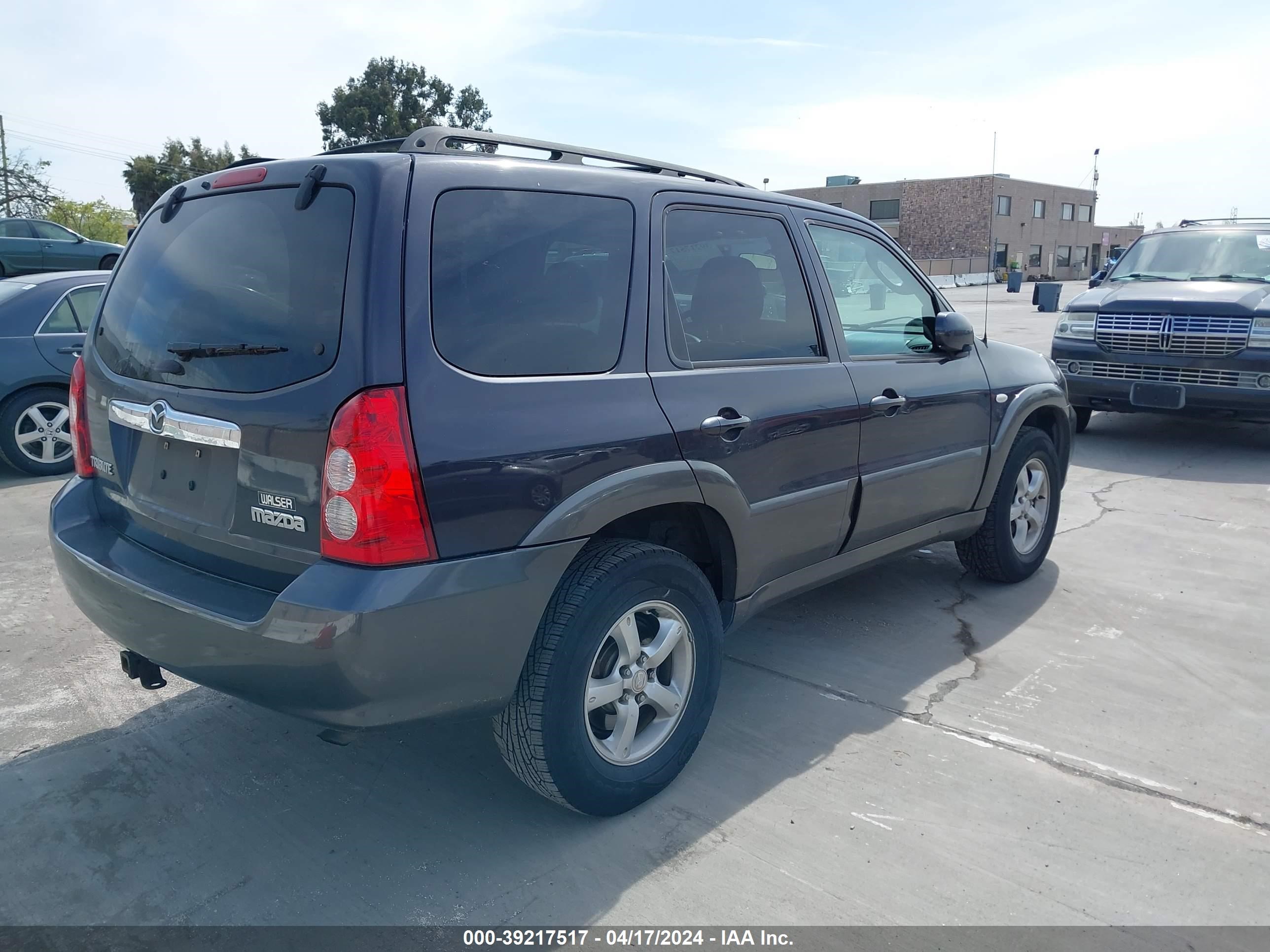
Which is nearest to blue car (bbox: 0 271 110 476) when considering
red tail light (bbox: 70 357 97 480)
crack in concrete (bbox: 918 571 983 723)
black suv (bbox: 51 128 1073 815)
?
red tail light (bbox: 70 357 97 480)

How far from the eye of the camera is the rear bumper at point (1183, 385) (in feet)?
25.7

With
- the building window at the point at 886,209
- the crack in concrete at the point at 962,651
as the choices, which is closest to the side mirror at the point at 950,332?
the crack in concrete at the point at 962,651

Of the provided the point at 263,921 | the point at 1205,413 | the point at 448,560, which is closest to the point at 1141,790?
the point at 448,560

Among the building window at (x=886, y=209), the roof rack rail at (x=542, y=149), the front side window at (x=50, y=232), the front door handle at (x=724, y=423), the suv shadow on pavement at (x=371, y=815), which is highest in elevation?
the building window at (x=886, y=209)

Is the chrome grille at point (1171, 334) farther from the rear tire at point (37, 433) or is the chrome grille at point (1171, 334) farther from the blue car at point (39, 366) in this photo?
the rear tire at point (37, 433)

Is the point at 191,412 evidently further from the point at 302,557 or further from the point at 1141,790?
→ the point at 1141,790

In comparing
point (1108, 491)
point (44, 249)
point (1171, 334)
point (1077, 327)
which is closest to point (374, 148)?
point (1108, 491)

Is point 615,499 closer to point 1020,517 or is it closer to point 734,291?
point 734,291

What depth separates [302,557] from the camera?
2.44 metres

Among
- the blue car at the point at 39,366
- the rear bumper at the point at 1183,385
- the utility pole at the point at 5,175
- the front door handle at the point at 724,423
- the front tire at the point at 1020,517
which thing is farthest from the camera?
the utility pole at the point at 5,175

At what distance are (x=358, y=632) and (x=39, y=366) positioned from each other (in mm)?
6401

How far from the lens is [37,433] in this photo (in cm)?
733

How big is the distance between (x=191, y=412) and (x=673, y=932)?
6.28 feet

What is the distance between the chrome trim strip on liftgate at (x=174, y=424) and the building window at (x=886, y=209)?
214ft
